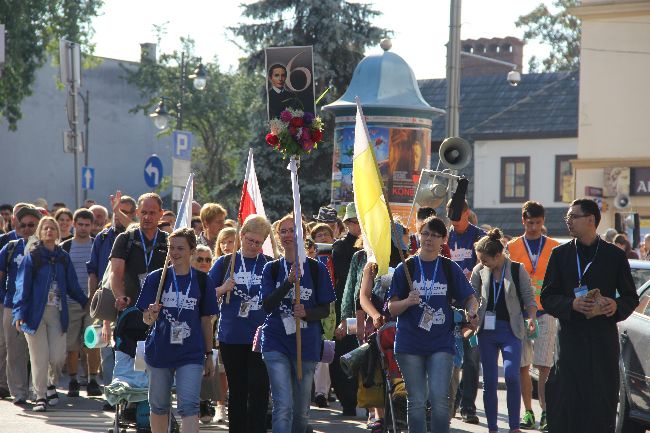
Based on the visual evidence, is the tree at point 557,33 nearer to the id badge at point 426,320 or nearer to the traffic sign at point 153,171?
the traffic sign at point 153,171

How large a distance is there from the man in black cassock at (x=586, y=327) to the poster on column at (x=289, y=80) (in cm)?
288

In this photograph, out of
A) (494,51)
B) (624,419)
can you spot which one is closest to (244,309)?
(624,419)

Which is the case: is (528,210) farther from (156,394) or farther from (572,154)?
(572,154)

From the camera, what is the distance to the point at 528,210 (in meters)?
12.2

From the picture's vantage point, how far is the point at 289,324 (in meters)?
9.48

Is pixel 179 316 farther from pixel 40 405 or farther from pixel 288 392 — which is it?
pixel 40 405

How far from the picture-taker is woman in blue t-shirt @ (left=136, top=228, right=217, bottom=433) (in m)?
9.18

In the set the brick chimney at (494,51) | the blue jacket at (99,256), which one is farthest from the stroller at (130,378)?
the brick chimney at (494,51)

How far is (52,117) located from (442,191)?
3956 centimetres

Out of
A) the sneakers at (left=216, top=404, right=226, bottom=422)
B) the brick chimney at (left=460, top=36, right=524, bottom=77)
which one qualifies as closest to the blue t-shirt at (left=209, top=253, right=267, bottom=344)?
the sneakers at (left=216, top=404, right=226, bottom=422)

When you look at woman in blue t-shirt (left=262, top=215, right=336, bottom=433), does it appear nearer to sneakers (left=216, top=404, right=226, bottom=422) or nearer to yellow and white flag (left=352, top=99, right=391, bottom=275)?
yellow and white flag (left=352, top=99, right=391, bottom=275)

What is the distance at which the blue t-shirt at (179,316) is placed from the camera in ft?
30.1

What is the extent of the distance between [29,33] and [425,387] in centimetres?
3212

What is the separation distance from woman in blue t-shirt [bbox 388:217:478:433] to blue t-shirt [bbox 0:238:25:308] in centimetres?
549
